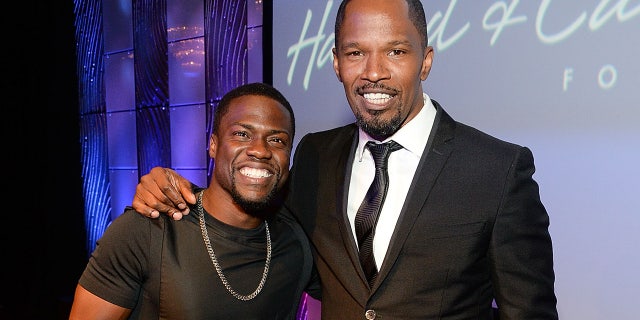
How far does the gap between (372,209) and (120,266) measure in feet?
2.54

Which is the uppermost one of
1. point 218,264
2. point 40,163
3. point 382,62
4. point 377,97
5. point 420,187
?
point 382,62

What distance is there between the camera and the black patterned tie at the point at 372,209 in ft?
4.96

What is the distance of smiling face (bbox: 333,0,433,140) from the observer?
1.53 metres

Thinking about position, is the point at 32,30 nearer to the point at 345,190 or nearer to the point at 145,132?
the point at 145,132

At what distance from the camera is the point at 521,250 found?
4.69ft

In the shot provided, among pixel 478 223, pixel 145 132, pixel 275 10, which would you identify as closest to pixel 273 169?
pixel 478 223

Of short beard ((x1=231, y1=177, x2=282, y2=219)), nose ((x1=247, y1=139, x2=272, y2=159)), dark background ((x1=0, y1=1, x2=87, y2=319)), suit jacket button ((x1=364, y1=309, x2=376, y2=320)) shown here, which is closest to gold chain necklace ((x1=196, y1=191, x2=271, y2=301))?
short beard ((x1=231, y1=177, x2=282, y2=219))

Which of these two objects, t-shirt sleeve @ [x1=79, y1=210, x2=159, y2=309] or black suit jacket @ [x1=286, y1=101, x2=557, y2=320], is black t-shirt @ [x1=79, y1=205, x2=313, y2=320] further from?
black suit jacket @ [x1=286, y1=101, x2=557, y2=320]

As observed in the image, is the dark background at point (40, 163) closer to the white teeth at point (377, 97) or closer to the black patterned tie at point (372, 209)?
the black patterned tie at point (372, 209)

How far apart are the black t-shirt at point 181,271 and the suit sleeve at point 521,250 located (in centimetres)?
Answer: 70

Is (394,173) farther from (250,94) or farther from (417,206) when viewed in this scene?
(250,94)

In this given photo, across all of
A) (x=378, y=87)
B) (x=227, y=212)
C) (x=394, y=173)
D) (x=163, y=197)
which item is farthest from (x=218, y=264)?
(x=378, y=87)

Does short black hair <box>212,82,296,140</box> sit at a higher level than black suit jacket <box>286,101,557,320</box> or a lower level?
higher

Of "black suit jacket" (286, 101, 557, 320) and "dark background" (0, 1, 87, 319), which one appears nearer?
"black suit jacket" (286, 101, 557, 320)
